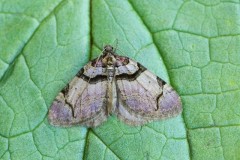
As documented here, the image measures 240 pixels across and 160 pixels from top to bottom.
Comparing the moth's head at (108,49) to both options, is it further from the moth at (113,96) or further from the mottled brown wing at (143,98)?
the mottled brown wing at (143,98)

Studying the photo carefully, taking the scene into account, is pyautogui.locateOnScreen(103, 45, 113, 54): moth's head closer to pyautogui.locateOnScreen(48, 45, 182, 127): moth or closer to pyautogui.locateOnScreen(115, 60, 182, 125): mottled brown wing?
pyautogui.locateOnScreen(48, 45, 182, 127): moth

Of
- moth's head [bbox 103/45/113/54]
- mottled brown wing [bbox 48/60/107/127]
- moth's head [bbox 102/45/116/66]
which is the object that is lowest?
mottled brown wing [bbox 48/60/107/127]

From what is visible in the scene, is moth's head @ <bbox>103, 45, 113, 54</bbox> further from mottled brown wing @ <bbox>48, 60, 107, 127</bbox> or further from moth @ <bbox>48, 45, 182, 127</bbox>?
mottled brown wing @ <bbox>48, 60, 107, 127</bbox>

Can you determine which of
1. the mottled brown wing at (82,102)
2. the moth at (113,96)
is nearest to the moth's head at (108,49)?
the moth at (113,96)

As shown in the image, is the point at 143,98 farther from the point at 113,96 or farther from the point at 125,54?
the point at 125,54

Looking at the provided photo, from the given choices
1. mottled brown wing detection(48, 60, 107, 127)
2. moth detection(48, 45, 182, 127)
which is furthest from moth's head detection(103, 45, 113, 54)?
mottled brown wing detection(48, 60, 107, 127)

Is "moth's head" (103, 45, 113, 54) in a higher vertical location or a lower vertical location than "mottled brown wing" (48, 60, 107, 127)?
higher

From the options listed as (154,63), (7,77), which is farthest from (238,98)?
(7,77)
